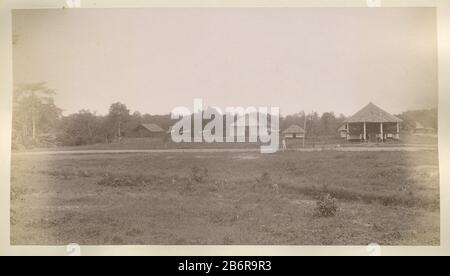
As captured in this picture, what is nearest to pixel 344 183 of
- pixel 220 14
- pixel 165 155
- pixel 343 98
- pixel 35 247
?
pixel 343 98

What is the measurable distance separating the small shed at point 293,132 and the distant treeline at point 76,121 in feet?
0.15

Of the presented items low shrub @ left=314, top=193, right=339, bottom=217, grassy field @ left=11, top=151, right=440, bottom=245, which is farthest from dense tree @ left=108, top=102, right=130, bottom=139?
low shrub @ left=314, top=193, right=339, bottom=217

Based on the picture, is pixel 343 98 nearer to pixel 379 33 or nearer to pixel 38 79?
pixel 379 33

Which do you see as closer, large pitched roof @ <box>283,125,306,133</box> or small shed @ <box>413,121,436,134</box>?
small shed @ <box>413,121,436,134</box>

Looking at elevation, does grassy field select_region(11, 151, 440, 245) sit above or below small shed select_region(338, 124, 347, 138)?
below

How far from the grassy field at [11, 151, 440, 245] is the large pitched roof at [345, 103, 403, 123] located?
0.39 metres

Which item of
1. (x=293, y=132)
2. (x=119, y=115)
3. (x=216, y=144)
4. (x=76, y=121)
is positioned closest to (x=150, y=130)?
(x=119, y=115)

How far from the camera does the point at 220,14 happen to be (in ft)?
15.9

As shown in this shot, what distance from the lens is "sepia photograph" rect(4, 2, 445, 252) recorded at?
15.6ft

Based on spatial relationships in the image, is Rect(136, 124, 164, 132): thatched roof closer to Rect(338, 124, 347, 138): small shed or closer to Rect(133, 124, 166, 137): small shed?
Rect(133, 124, 166, 137): small shed

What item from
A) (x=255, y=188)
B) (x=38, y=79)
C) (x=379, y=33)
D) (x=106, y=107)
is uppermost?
(x=379, y=33)

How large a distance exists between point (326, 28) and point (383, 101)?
1051 mm

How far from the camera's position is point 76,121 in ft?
15.8

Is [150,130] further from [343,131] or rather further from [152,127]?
[343,131]
